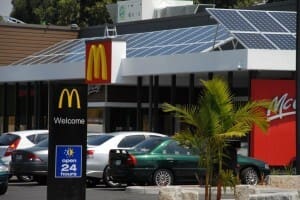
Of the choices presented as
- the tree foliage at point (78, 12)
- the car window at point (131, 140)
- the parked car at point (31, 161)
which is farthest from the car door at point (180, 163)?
the tree foliage at point (78, 12)

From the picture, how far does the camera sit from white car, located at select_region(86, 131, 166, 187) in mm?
23875

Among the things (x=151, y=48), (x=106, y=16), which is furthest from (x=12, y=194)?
(x=106, y=16)

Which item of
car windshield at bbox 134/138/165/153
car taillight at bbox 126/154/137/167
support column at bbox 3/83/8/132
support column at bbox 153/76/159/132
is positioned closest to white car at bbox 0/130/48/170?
car windshield at bbox 134/138/165/153

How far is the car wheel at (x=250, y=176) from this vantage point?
2422 centimetres

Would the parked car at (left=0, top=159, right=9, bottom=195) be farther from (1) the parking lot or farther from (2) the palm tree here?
(2) the palm tree

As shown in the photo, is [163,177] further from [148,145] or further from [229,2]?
[229,2]

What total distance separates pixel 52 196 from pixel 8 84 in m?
34.9

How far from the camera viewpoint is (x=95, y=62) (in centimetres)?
3591

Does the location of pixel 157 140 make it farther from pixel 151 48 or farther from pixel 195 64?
pixel 151 48

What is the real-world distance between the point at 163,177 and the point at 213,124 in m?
9.39

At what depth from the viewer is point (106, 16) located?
6888cm

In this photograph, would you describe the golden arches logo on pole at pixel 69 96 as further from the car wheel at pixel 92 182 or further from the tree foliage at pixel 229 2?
the tree foliage at pixel 229 2

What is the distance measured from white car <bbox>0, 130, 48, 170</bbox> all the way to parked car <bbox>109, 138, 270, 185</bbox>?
459 cm

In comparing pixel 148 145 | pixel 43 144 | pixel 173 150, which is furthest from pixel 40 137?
pixel 173 150
